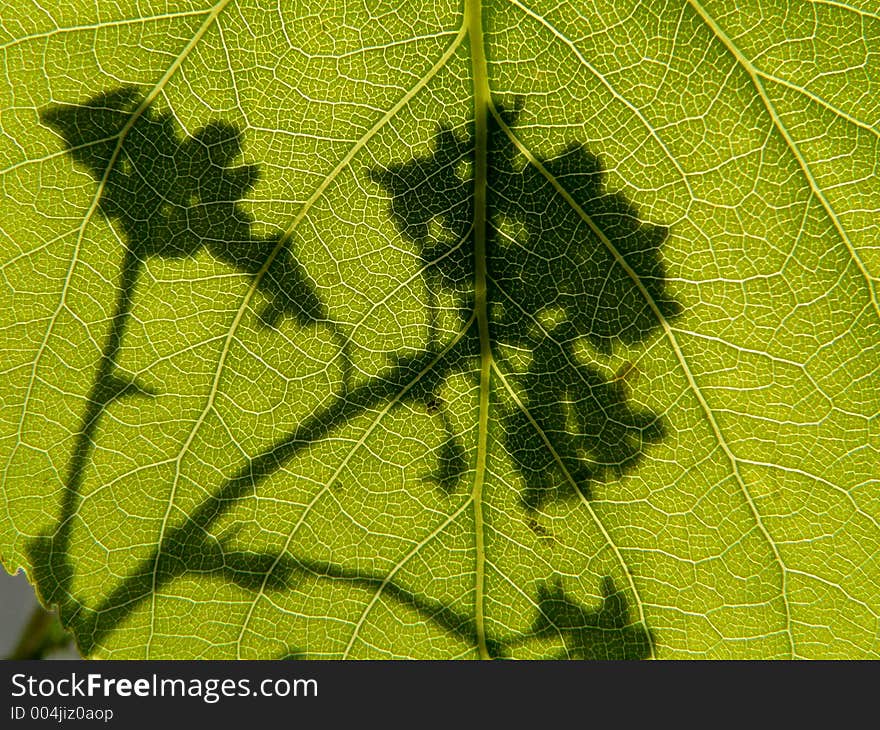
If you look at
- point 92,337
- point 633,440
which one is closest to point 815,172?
point 633,440

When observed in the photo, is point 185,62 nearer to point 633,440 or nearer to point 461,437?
point 461,437

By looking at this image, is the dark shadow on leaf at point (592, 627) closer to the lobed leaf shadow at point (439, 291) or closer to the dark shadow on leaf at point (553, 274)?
the lobed leaf shadow at point (439, 291)

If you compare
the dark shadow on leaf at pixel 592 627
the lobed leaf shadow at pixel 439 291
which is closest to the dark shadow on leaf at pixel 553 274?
the lobed leaf shadow at pixel 439 291

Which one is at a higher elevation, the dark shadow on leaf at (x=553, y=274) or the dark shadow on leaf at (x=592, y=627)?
the dark shadow on leaf at (x=553, y=274)

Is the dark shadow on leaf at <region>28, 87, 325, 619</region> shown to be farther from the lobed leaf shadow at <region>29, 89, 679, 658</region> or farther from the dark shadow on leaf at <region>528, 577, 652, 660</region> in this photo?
the dark shadow on leaf at <region>528, 577, 652, 660</region>

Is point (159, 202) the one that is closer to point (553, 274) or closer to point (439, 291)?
point (439, 291)

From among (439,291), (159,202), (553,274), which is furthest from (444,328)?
(159,202)

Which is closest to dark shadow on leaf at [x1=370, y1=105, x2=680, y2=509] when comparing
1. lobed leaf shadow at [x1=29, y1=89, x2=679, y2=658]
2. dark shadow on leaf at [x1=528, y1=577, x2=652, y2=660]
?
lobed leaf shadow at [x1=29, y1=89, x2=679, y2=658]
